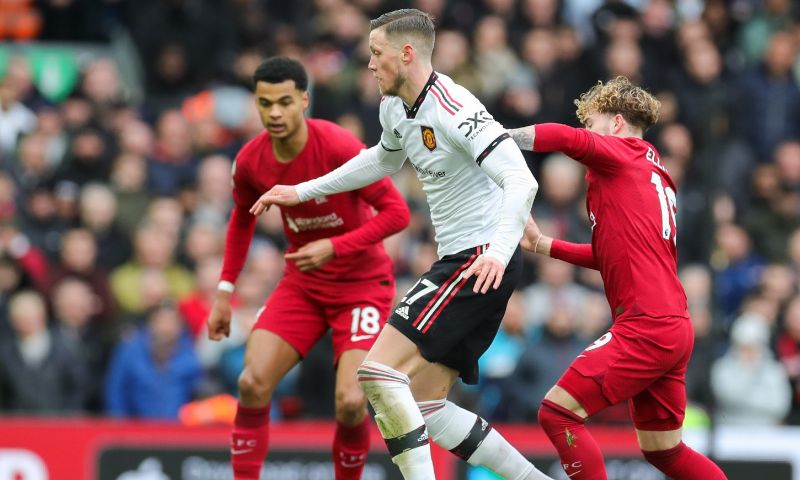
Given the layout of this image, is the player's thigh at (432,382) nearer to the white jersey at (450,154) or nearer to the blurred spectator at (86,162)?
the white jersey at (450,154)

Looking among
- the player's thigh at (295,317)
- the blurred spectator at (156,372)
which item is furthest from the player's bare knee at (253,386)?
the blurred spectator at (156,372)

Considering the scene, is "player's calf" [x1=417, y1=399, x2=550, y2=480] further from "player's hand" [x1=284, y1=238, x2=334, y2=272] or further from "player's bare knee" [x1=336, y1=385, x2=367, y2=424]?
"player's hand" [x1=284, y1=238, x2=334, y2=272]

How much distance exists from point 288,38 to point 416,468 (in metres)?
8.84

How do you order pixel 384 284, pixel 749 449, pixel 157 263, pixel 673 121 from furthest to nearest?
pixel 673 121
pixel 157 263
pixel 749 449
pixel 384 284

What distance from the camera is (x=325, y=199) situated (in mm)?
8430

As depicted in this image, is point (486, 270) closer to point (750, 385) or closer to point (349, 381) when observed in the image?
point (349, 381)

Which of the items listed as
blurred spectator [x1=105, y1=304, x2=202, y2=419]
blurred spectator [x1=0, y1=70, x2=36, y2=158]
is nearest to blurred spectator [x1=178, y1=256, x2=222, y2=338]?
blurred spectator [x1=105, y1=304, x2=202, y2=419]

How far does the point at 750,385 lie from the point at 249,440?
5278 mm

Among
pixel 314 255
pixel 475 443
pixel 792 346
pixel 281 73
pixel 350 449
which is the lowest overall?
pixel 792 346

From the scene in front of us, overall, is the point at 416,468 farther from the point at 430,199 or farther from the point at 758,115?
the point at 758,115

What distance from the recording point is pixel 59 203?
13250 mm

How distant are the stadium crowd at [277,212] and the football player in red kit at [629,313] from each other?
3.24m

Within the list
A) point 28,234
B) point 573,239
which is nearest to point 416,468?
point 573,239

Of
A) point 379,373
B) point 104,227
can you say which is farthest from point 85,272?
point 379,373
